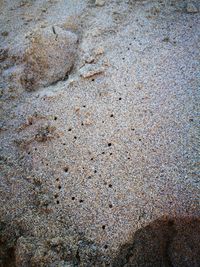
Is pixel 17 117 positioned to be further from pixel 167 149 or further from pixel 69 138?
pixel 167 149

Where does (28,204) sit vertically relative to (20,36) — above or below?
below

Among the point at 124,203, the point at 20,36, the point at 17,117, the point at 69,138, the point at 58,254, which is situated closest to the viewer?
the point at 58,254

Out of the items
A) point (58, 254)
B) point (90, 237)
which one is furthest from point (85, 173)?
point (58, 254)

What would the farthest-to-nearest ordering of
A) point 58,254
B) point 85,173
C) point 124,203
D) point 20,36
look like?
point 20,36, point 85,173, point 124,203, point 58,254

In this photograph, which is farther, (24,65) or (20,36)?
(20,36)

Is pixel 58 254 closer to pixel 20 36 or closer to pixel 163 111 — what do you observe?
pixel 163 111

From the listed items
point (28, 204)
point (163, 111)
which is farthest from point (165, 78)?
point (28, 204)

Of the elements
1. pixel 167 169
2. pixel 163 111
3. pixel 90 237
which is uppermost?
pixel 163 111
